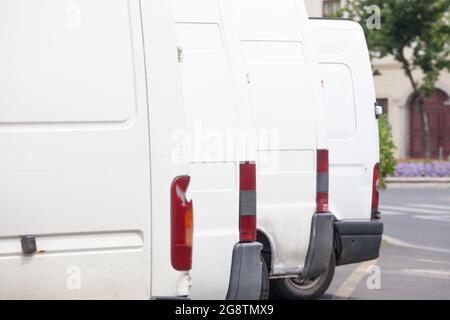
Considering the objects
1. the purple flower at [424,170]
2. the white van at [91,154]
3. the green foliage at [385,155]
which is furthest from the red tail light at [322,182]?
the purple flower at [424,170]

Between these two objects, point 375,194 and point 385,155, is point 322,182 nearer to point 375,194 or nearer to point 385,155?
point 375,194

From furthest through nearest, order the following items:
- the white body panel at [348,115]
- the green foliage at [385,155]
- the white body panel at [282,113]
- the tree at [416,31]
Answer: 1. the tree at [416,31]
2. the green foliage at [385,155]
3. the white body panel at [348,115]
4. the white body panel at [282,113]

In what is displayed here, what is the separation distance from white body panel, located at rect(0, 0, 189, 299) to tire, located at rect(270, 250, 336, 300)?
16.9 feet

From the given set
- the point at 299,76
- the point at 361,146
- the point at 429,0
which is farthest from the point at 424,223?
the point at 429,0

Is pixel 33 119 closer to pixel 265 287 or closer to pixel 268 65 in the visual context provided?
pixel 265 287

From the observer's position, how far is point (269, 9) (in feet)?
32.0

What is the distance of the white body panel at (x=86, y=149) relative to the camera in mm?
5336

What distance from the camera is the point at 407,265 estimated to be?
45.6ft

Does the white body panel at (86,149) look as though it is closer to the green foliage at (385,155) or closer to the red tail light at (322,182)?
the red tail light at (322,182)

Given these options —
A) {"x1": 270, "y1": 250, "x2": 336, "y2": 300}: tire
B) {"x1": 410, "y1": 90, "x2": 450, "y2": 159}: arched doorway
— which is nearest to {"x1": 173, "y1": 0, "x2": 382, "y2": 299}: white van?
{"x1": 270, "y1": 250, "x2": 336, "y2": 300}: tire

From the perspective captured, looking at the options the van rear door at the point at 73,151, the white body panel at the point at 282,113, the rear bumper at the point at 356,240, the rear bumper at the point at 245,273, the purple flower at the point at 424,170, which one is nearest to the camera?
the van rear door at the point at 73,151

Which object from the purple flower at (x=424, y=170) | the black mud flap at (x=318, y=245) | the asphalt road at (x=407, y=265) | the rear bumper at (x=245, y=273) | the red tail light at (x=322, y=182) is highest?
the red tail light at (x=322, y=182)

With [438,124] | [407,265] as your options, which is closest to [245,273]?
[407,265]

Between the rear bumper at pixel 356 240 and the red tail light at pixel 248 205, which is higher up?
the red tail light at pixel 248 205
